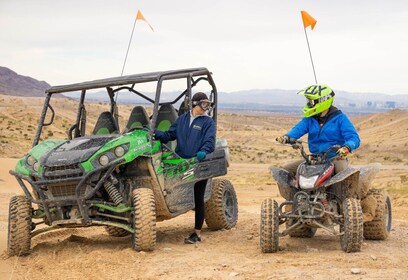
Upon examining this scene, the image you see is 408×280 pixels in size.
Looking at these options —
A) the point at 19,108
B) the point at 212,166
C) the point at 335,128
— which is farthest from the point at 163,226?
the point at 19,108

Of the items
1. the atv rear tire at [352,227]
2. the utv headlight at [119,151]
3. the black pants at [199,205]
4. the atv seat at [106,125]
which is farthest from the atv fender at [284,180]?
the atv seat at [106,125]

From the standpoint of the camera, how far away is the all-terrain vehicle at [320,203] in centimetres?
799

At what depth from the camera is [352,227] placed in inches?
312

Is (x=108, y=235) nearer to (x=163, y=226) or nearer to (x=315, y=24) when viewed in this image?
(x=163, y=226)

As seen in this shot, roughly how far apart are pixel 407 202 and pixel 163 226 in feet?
21.1

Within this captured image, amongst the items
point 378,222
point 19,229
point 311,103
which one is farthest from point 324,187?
point 19,229

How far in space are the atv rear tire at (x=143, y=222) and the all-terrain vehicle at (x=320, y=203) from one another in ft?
4.29

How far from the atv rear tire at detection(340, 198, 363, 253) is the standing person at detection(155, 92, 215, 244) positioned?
2.07 metres

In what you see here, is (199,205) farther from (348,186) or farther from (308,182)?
(348,186)

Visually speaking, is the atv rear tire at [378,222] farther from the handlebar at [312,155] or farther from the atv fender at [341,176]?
the handlebar at [312,155]

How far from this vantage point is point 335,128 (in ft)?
28.2

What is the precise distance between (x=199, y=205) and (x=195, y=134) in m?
0.97

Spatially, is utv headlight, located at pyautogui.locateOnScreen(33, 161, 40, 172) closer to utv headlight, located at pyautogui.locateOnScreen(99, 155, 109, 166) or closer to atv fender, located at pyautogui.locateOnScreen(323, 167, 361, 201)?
utv headlight, located at pyautogui.locateOnScreen(99, 155, 109, 166)

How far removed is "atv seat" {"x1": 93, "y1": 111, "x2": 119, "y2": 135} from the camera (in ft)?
33.1
